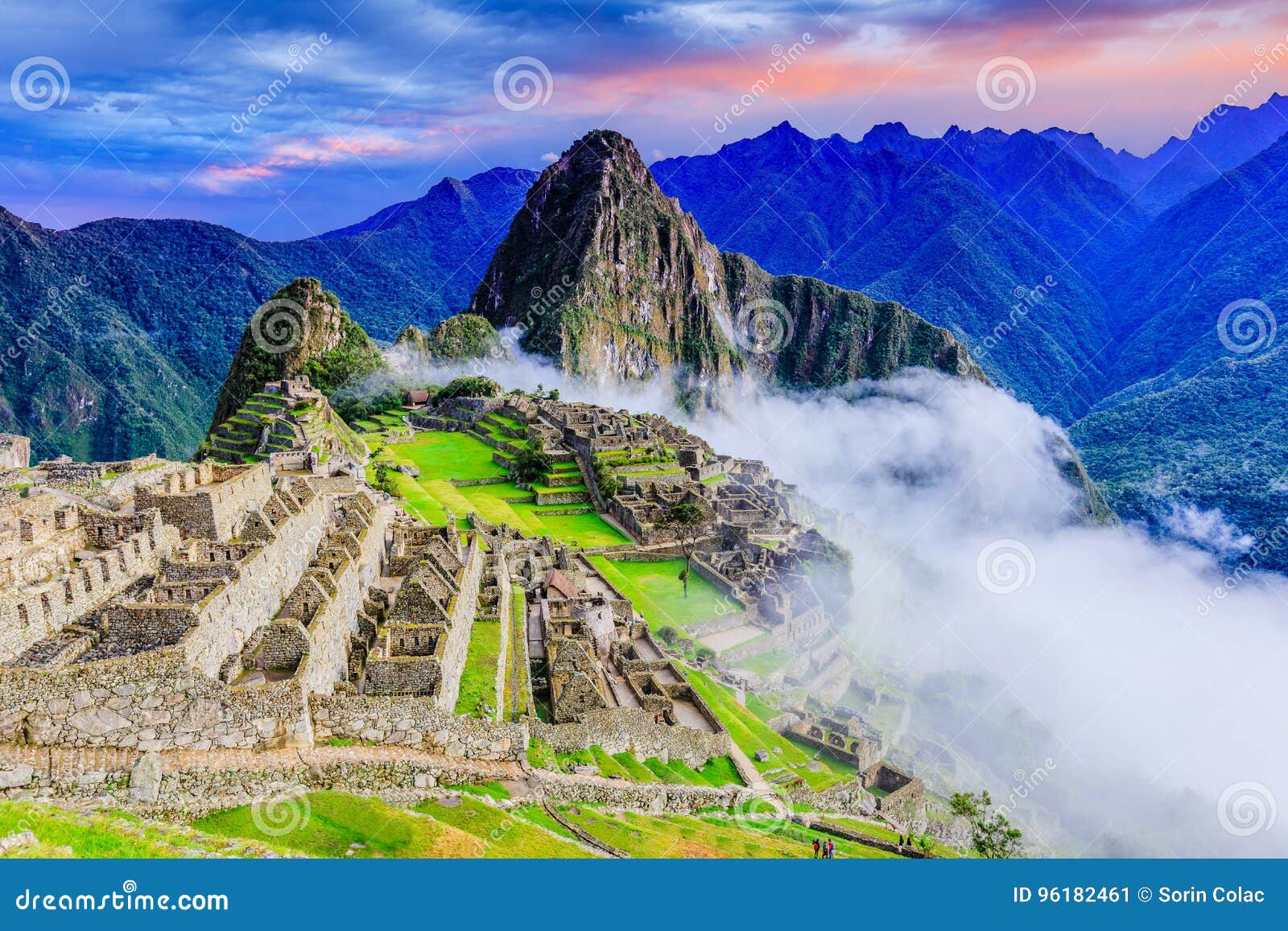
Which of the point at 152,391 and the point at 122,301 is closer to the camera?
the point at 152,391

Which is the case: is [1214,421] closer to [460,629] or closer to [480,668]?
[480,668]

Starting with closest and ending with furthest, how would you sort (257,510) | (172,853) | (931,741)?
1. (172,853)
2. (257,510)
3. (931,741)

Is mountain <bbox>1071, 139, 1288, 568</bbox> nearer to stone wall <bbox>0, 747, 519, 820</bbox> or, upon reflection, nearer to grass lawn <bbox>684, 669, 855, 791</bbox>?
grass lawn <bbox>684, 669, 855, 791</bbox>

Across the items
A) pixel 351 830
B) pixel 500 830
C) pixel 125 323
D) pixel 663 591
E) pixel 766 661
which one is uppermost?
pixel 125 323

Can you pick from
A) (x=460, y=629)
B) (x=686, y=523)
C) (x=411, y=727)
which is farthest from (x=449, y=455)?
(x=411, y=727)

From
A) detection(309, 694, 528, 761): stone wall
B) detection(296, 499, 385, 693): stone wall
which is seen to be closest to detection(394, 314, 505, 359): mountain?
detection(296, 499, 385, 693): stone wall

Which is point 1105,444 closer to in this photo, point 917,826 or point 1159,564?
point 1159,564

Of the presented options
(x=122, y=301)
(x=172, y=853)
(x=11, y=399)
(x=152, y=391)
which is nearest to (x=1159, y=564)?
(x=172, y=853)
